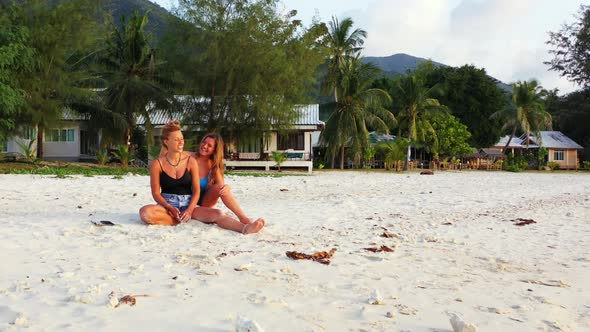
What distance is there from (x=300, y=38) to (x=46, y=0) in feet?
36.0

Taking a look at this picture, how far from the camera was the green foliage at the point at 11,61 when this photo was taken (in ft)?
52.6

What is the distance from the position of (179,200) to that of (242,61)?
1643 cm

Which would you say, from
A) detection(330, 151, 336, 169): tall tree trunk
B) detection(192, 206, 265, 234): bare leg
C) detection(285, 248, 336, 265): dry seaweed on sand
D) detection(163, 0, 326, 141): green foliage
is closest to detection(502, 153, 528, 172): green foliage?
detection(330, 151, 336, 169): tall tree trunk

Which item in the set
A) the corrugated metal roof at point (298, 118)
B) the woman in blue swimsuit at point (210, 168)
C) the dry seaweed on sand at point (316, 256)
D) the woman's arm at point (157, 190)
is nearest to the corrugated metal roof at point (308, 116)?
the corrugated metal roof at point (298, 118)

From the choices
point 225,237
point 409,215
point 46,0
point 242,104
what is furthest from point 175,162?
point 46,0

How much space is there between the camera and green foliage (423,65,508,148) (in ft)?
132

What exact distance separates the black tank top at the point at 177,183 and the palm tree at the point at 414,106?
82.2 ft

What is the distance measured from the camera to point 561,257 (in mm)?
4262

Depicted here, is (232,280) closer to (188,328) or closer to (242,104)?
(188,328)

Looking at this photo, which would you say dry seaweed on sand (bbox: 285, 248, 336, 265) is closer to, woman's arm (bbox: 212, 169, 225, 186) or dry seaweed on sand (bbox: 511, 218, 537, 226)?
woman's arm (bbox: 212, 169, 225, 186)

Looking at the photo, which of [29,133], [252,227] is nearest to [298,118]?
[29,133]

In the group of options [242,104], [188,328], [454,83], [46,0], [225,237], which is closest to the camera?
[188,328]

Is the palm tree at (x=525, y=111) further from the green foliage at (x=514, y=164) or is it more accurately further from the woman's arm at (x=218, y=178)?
the woman's arm at (x=218, y=178)

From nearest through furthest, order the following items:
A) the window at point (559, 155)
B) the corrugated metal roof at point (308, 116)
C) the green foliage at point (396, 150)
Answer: the corrugated metal roof at point (308, 116)
the green foliage at point (396, 150)
the window at point (559, 155)
